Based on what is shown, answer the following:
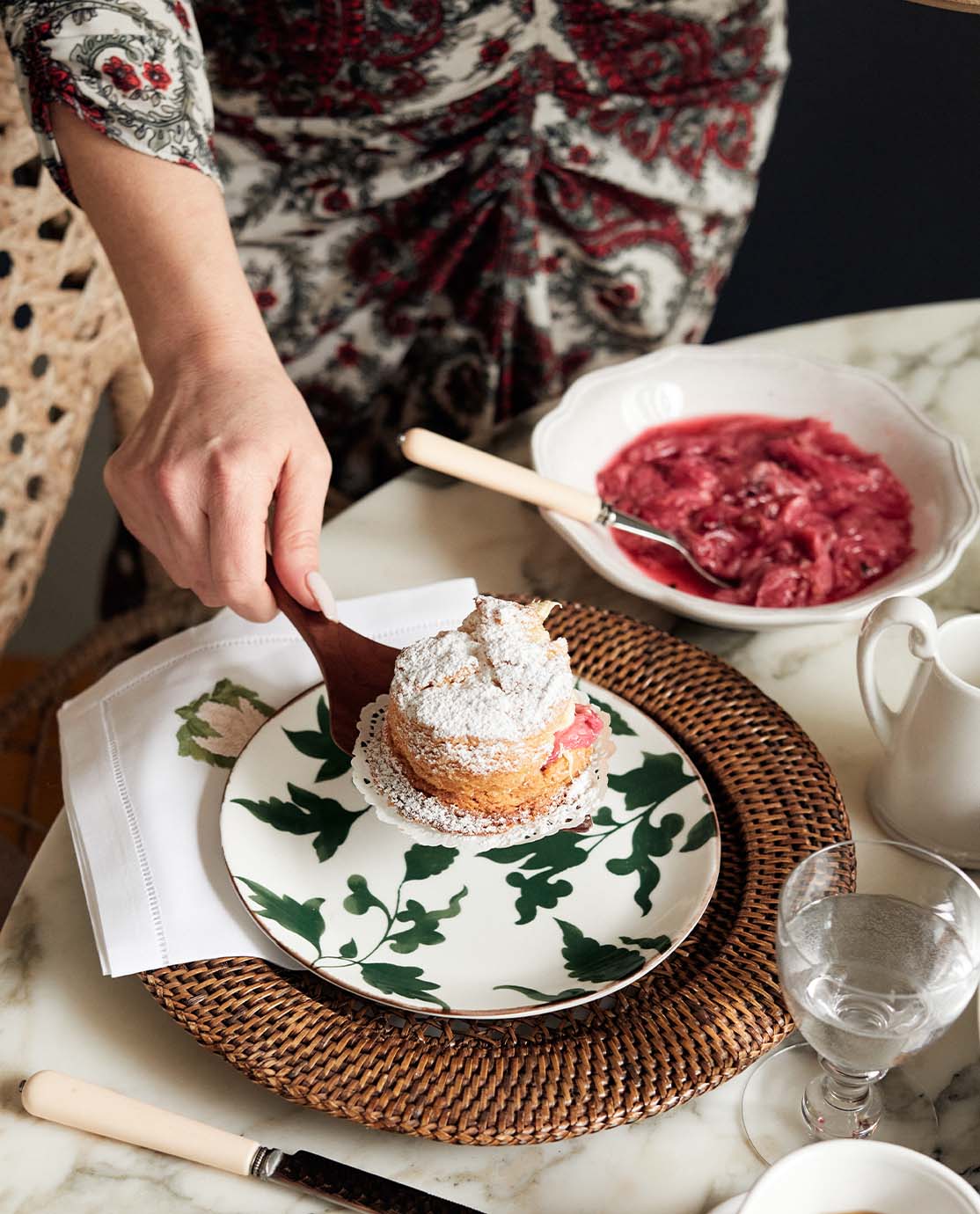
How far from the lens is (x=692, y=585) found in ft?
4.42

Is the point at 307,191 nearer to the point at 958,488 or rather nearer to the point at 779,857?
the point at 958,488

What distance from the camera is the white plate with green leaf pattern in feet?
3.07

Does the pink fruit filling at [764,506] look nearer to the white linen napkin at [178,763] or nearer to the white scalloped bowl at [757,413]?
the white scalloped bowl at [757,413]

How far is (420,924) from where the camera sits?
99cm

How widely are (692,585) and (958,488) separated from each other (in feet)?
1.06

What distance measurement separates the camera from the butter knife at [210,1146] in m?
0.83

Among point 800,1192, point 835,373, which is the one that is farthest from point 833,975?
point 835,373

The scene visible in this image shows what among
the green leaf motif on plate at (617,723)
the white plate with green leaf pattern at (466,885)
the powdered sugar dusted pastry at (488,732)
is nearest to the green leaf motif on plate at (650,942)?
the white plate with green leaf pattern at (466,885)

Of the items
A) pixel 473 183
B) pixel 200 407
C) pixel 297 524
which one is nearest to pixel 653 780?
pixel 297 524

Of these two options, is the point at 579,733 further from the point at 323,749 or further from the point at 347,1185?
the point at 347,1185

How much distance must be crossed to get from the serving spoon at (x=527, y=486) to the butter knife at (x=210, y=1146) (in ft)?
2.00

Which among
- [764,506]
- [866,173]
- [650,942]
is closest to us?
[650,942]

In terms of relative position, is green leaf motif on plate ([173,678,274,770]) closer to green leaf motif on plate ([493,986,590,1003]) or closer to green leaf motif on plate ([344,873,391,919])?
green leaf motif on plate ([344,873,391,919])

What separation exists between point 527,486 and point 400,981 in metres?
0.54
